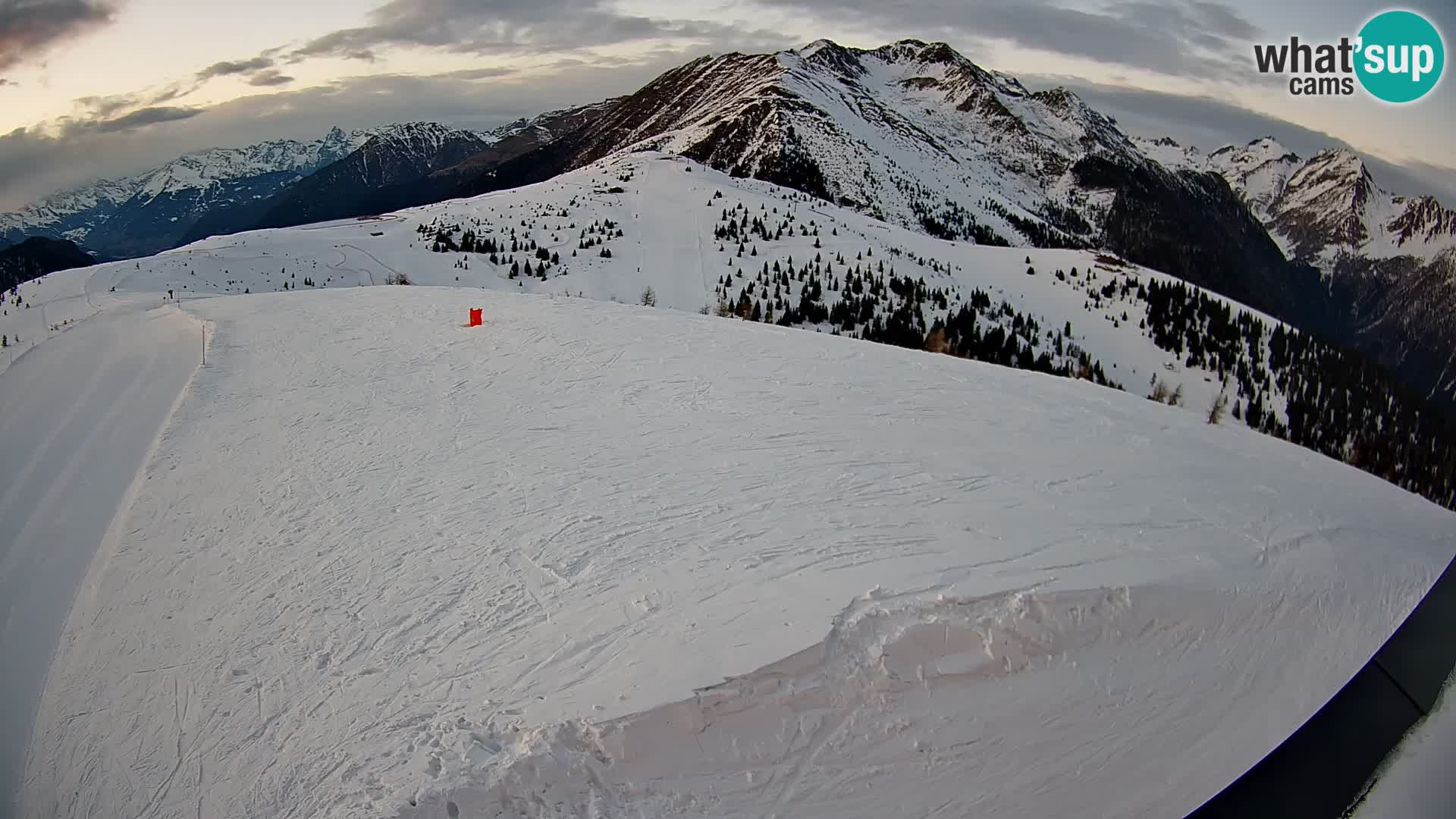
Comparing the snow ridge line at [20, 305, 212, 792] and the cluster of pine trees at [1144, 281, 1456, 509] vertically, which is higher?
the snow ridge line at [20, 305, 212, 792]

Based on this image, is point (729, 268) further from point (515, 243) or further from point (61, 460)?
point (61, 460)

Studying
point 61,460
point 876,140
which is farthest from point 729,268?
point 876,140

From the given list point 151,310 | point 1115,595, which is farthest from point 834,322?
point 1115,595

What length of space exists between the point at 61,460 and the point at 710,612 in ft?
28.8

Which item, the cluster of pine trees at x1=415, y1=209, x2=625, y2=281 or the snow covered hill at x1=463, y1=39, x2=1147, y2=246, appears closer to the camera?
the cluster of pine trees at x1=415, y1=209, x2=625, y2=281

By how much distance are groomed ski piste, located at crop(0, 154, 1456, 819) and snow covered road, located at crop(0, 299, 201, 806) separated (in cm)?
17

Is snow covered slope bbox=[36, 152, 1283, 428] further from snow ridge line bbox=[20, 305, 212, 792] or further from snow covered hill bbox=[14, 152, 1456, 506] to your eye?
snow ridge line bbox=[20, 305, 212, 792]

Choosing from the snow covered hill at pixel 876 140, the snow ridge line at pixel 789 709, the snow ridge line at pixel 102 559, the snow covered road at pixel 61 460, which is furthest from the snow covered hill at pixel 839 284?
the snow covered hill at pixel 876 140

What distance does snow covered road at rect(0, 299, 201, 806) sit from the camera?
5848mm

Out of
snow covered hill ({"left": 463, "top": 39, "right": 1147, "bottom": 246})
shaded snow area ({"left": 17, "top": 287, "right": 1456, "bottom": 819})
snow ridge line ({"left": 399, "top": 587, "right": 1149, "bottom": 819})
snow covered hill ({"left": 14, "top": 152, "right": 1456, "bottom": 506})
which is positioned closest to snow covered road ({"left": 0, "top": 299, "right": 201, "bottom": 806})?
shaded snow area ({"left": 17, "top": 287, "right": 1456, "bottom": 819})

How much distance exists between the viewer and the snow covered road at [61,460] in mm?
5848

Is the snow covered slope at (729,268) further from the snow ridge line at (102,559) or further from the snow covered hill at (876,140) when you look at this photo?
the snow covered hill at (876,140)

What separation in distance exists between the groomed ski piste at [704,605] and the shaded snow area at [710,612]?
2cm

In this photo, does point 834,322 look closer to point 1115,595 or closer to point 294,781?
point 1115,595
